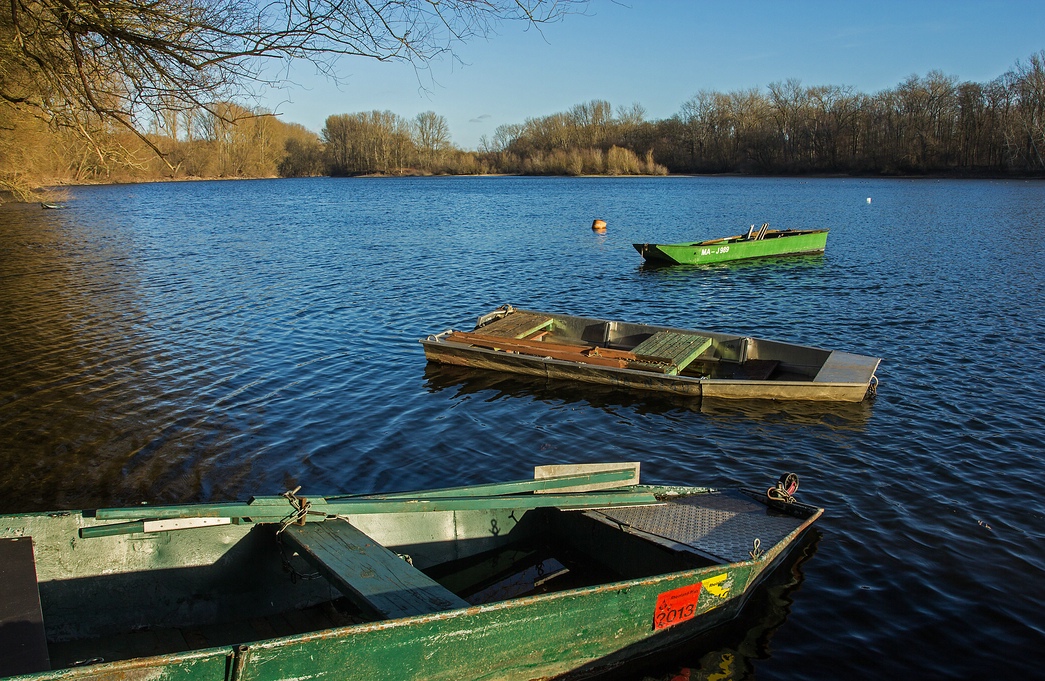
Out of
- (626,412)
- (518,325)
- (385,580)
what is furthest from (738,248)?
(385,580)

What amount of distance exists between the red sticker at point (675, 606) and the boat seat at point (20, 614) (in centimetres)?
406

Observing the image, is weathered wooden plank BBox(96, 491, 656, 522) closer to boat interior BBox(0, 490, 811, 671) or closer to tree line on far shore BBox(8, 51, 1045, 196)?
boat interior BBox(0, 490, 811, 671)

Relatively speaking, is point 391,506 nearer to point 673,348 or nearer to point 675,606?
point 675,606

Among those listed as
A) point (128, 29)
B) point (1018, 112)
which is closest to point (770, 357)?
point (128, 29)

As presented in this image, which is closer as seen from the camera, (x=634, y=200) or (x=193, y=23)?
(x=193, y=23)

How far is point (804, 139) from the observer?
4200 inches

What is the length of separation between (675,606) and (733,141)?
394 ft

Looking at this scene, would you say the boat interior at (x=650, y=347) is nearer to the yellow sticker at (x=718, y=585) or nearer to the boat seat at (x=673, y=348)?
the boat seat at (x=673, y=348)

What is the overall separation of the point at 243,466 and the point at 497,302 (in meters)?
11.8

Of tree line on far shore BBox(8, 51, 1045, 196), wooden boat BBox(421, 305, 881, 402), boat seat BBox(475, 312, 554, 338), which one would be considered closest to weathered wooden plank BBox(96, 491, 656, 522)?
wooden boat BBox(421, 305, 881, 402)

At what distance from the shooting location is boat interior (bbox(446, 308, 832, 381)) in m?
13.1

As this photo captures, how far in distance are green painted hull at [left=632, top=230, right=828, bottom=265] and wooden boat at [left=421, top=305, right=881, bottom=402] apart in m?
12.6

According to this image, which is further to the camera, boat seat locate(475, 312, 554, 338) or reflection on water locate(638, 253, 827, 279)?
reflection on water locate(638, 253, 827, 279)

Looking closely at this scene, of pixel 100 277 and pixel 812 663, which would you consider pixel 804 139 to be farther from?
pixel 812 663
